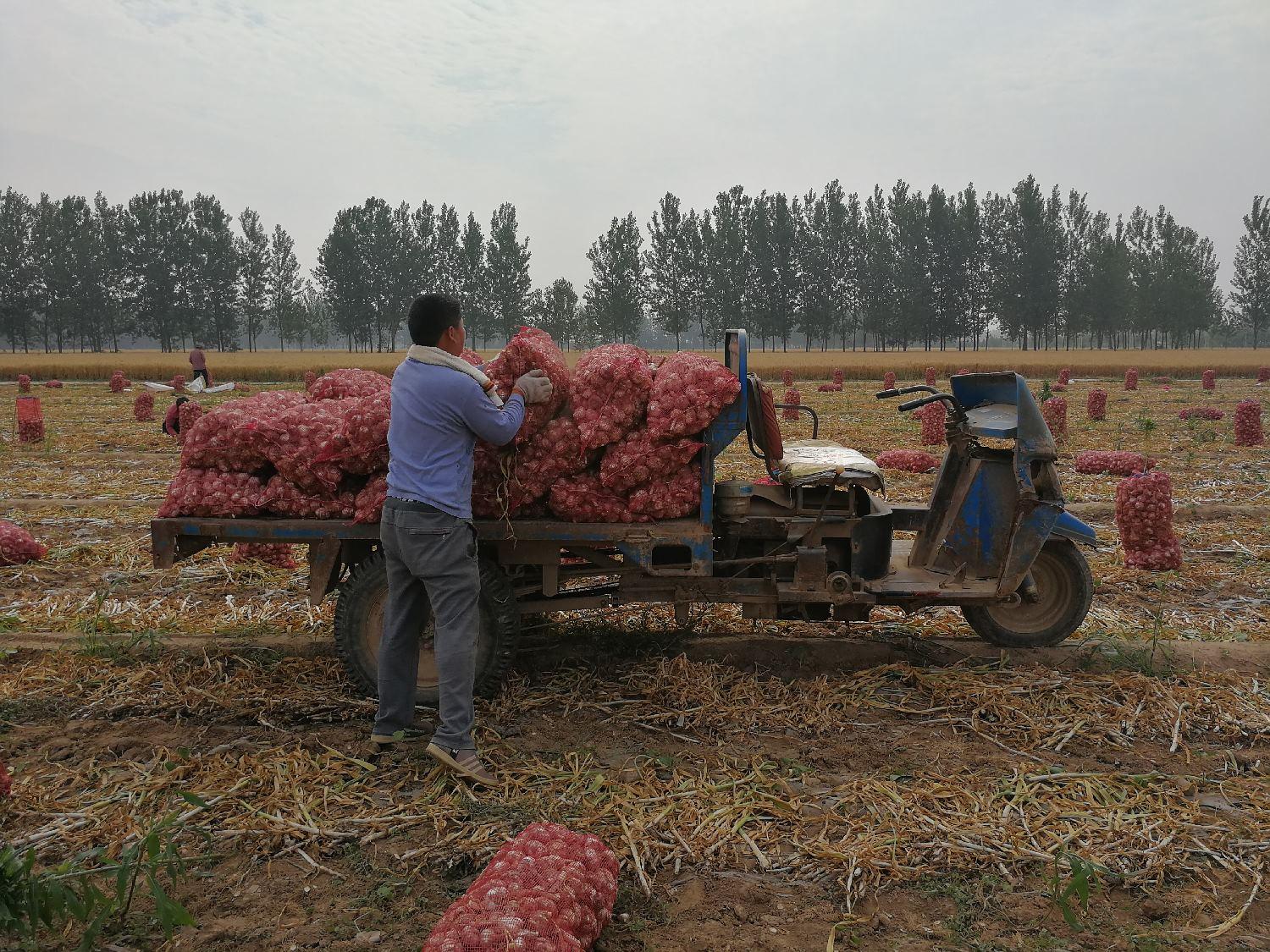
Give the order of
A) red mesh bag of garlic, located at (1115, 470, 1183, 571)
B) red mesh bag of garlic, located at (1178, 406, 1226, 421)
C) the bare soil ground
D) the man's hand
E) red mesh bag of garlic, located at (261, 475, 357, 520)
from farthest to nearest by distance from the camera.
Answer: red mesh bag of garlic, located at (1178, 406, 1226, 421) → red mesh bag of garlic, located at (1115, 470, 1183, 571) → red mesh bag of garlic, located at (261, 475, 357, 520) → the man's hand → the bare soil ground

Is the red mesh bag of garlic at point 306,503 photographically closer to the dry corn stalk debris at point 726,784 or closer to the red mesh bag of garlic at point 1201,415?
the dry corn stalk debris at point 726,784

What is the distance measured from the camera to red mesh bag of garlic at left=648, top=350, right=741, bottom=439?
4590 mm

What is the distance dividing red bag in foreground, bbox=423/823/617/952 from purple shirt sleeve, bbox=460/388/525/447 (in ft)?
5.76

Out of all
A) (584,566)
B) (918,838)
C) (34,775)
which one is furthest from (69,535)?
(918,838)

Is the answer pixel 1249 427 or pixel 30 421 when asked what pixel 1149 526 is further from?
pixel 30 421

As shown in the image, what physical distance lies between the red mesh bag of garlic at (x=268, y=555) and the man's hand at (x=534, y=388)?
3.97 meters

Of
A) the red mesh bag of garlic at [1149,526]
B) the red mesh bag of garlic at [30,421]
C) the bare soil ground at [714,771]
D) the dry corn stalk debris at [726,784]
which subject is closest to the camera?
the bare soil ground at [714,771]

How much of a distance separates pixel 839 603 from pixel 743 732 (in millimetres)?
994

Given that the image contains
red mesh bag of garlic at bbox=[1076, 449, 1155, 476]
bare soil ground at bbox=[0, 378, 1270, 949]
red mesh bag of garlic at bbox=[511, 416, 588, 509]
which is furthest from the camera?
red mesh bag of garlic at bbox=[1076, 449, 1155, 476]

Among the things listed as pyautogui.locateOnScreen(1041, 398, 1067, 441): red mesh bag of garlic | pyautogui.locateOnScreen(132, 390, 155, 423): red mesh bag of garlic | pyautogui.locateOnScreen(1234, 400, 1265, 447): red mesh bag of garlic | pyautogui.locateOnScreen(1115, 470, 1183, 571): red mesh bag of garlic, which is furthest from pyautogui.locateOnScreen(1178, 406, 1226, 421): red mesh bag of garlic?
pyautogui.locateOnScreen(132, 390, 155, 423): red mesh bag of garlic

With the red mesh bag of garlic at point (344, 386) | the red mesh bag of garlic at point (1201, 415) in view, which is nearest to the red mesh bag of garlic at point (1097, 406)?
the red mesh bag of garlic at point (1201, 415)

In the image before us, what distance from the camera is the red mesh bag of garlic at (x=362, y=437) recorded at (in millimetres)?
4668

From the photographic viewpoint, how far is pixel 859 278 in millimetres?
88812

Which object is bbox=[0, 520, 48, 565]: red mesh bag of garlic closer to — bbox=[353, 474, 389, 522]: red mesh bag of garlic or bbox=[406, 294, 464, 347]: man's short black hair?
bbox=[353, 474, 389, 522]: red mesh bag of garlic
